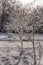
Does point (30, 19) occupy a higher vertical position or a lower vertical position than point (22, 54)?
higher

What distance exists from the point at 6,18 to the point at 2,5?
738mm

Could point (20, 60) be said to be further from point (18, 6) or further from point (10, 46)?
point (18, 6)

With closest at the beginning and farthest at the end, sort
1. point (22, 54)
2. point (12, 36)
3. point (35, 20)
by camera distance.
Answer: point (35, 20)
point (22, 54)
point (12, 36)

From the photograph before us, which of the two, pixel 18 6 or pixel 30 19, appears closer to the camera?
pixel 30 19

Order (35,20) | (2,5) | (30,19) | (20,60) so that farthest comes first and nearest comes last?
(2,5) → (20,60) → (30,19) → (35,20)

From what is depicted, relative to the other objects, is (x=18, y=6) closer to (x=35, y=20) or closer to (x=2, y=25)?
(x=35, y=20)

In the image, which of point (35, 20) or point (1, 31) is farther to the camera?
point (1, 31)

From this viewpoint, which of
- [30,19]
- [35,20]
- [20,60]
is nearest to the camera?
[35,20]

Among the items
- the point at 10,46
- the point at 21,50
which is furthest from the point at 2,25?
the point at 21,50

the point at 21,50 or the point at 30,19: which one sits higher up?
the point at 30,19

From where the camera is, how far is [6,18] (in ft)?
36.2

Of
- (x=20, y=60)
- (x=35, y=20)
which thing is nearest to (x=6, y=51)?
(x=20, y=60)

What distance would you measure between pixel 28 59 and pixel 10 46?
158 centimetres

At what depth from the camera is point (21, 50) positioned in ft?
24.6
